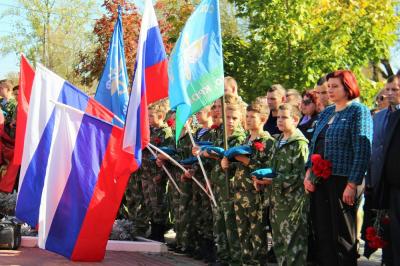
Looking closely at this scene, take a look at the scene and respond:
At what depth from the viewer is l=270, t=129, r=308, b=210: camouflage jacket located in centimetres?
639

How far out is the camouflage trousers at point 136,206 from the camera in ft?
32.4

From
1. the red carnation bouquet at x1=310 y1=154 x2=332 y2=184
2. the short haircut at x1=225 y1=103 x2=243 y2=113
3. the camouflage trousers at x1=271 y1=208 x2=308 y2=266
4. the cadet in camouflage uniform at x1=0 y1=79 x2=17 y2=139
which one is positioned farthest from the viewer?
the cadet in camouflage uniform at x1=0 y1=79 x2=17 y2=139

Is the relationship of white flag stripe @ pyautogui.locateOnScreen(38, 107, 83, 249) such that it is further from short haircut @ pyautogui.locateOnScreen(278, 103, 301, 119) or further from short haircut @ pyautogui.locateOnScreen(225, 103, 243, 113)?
short haircut @ pyautogui.locateOnScreen(278, 103, 301, 119)

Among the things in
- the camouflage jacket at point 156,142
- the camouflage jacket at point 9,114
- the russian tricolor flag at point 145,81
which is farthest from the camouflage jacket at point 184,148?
the camouflage jacket at point 9,114

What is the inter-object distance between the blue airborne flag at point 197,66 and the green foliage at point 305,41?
3658mm

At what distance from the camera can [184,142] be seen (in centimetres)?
885

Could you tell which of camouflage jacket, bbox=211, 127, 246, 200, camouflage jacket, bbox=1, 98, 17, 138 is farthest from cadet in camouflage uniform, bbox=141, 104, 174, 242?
camouflage jacket, bbox=1, 98, 17, 138

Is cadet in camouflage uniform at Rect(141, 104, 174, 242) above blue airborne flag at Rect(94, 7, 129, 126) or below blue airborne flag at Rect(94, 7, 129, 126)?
below

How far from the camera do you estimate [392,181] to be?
5367mm

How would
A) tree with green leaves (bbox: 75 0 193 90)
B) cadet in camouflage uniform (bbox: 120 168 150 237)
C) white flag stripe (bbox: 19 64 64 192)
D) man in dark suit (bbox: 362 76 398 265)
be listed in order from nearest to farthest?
man in dark suit (bbox: 362 76 398 265) → white flag stripe (bbox: 19 64 64 192) → cadet in camouflage uniform (bbox: 120 168 150 237) → tree with green leaves (bbox: 75 0 193 90)

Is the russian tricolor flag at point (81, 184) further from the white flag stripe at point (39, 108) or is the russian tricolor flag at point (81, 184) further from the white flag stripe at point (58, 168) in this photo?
the white flag stripe at point (39, 108)

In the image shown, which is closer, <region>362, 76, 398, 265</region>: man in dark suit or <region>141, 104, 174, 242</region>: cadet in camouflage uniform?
<region>362, 76, 398, 265</region>: man in dark suit

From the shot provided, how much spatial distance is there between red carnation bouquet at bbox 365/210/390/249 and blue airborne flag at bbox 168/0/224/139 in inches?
84.3

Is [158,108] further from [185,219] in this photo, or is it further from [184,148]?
[185,219]
